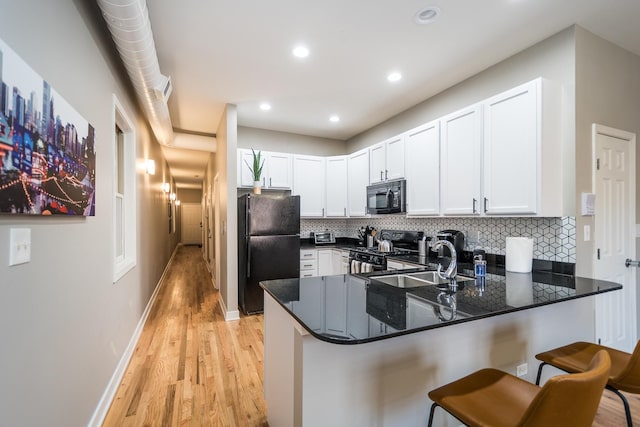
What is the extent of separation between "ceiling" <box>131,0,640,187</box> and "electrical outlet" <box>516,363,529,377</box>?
2468 millimetres

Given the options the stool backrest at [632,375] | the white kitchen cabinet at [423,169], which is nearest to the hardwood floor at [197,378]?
the stool backrest at [632,375]

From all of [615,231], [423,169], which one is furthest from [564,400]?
[423,169]

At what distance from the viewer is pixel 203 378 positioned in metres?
2.45

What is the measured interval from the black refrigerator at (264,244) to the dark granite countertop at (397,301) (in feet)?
6.60

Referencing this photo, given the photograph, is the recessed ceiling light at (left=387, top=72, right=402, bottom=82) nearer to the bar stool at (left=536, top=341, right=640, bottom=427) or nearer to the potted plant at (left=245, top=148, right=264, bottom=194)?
the potted plant at (left=245, top=148, right=264, bottom=194)

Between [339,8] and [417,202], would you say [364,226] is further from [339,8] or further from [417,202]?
[339,8]

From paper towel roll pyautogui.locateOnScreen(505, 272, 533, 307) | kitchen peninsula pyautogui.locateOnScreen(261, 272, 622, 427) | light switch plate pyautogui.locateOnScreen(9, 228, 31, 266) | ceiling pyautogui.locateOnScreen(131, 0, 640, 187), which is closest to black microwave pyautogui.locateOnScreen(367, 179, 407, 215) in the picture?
ceiling pyautogui.locateOnScreen(131, 0, 640, 187)


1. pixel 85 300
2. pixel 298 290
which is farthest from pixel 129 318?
pixel 298 290

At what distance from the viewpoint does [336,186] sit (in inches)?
195

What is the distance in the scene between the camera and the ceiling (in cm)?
213

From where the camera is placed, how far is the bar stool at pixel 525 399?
0.92m

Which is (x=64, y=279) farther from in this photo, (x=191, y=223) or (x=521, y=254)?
(x=191, y=223)

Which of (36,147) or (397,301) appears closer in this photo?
(36,147)

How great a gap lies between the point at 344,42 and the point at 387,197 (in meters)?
1.93
